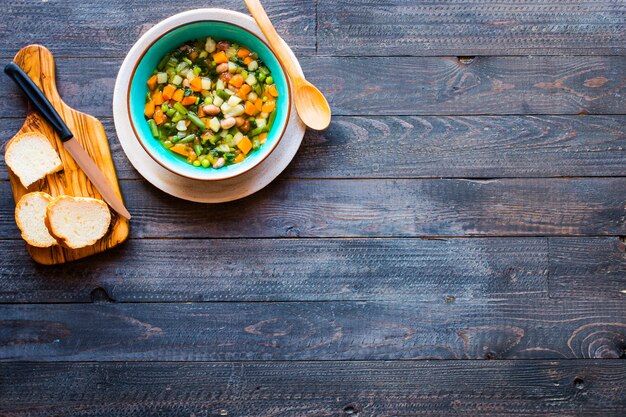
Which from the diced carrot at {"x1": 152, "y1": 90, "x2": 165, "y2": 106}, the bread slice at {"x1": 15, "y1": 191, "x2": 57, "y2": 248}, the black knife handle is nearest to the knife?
the black knife handle

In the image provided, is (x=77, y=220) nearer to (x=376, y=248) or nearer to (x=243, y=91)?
(x=243, y=91)

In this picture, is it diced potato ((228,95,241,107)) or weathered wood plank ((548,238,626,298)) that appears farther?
weathered wood plank ((548,238,626,298))

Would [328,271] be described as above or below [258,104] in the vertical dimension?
below

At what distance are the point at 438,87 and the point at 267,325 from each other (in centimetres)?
78

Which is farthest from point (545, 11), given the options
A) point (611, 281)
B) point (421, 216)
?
point (611, 281)

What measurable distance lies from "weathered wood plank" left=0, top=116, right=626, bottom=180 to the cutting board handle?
0.12 meters

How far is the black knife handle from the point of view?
144cm

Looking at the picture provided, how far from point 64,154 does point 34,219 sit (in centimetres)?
18

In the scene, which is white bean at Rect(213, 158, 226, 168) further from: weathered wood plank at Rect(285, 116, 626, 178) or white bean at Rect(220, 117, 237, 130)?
weathered wood plank at Rect(285, 116, 626, 178)

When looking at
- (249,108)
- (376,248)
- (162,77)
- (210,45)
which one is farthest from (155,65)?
(376,248)

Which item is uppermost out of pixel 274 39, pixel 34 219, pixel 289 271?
pixel 274 39

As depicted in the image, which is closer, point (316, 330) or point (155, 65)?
point (155, 65)

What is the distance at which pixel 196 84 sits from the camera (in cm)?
143

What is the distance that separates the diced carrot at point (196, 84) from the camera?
56.3 inches
